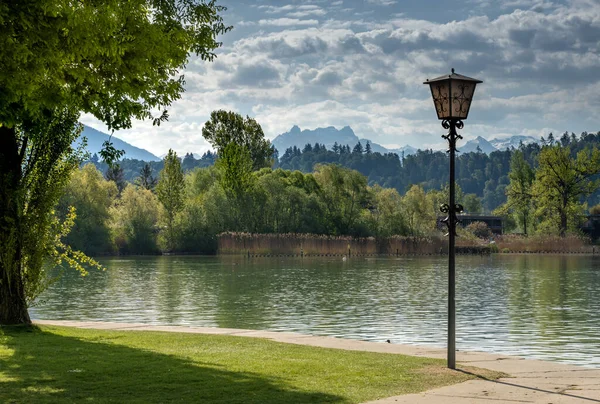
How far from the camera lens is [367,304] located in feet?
108

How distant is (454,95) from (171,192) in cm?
8171

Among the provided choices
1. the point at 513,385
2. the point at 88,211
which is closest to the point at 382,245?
the point at 88,211

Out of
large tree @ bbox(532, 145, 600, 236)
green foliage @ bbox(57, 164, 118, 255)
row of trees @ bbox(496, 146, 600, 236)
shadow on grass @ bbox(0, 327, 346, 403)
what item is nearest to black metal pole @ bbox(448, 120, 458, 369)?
shadow on grass @ bbox(0, 327, 346, 403)

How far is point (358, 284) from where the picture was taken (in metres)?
44.2

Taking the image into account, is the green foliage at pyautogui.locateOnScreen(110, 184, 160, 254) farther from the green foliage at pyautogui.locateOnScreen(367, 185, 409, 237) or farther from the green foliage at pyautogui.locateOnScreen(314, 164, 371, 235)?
the green foliage at pyautogui.locateOnScreen(367, 185, 409, 237)

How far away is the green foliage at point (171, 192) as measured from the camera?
90875 millimetres

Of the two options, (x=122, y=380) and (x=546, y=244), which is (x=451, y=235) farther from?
(x=546, y=244)

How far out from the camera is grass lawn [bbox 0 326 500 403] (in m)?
10.8

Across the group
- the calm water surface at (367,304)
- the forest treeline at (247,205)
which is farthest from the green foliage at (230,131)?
the calm water surface at (367,304)

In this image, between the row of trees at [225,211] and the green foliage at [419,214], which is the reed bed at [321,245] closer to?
the row of trees at [225,211]

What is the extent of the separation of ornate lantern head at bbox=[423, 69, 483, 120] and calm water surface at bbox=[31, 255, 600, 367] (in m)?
7.22

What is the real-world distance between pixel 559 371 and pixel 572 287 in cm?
3133

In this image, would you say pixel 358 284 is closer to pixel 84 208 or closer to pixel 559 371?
pixel 559 371

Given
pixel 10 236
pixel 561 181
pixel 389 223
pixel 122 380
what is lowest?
pixel 122 380
